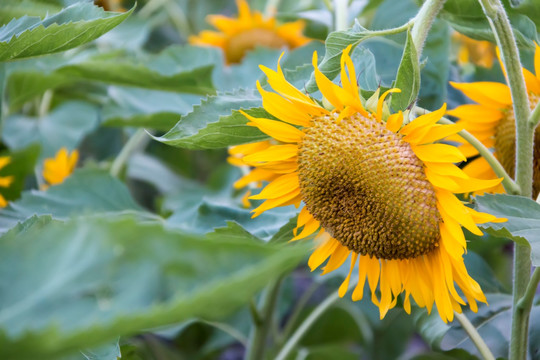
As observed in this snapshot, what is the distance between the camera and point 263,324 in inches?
28.3

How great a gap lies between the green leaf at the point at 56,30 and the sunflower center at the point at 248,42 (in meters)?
0.76

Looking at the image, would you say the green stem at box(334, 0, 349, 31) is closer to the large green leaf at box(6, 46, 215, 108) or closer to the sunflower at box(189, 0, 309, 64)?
the large green leaf at box(6, 46, 215, 108)

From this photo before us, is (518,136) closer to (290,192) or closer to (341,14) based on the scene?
(290,192)

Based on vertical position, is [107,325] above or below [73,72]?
above

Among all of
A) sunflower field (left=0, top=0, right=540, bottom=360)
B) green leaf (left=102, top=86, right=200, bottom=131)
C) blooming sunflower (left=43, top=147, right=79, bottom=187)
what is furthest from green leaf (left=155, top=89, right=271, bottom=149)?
blooming sunflower (left=43, top=147, right=79, bottom=187)

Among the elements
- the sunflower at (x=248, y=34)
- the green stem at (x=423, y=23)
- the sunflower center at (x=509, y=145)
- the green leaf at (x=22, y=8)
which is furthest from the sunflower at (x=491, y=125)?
the sunflower at (x=248, y=34)

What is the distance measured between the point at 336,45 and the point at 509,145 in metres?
0.21

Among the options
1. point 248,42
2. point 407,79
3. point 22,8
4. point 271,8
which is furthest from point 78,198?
point 271,8

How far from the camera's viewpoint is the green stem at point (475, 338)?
20.7 inches

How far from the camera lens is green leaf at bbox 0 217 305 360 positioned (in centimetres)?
22

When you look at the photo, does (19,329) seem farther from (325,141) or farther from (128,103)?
(128,103)

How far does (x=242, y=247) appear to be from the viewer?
0.76 ft

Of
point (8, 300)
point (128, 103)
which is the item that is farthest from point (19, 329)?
point (128, 103)

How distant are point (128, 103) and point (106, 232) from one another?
0.70 metres
